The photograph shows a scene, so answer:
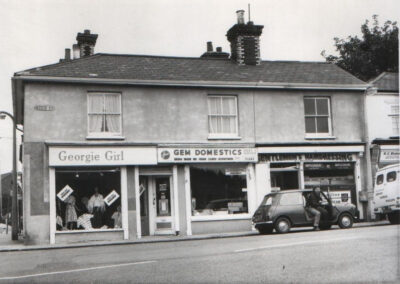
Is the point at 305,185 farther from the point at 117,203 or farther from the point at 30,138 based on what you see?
the point at 30,138

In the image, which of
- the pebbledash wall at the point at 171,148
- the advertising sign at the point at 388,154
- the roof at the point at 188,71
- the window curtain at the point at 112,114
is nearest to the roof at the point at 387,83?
the roof at the point at 188,71

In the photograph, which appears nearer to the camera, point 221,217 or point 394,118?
point 221,217

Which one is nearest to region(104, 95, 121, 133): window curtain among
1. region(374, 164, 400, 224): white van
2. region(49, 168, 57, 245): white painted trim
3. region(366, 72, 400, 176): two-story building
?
region(49, 168, 57, 245): white painted trim

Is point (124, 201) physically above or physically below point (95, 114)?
below

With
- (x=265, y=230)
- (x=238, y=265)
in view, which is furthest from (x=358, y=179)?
(x=238, y=265)

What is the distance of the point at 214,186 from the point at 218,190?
0.74 feet

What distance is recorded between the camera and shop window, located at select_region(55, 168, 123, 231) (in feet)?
64.3

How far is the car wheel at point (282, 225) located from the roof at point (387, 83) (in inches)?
364

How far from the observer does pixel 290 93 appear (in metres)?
22.7

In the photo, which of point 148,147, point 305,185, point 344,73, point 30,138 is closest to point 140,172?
point 148,147

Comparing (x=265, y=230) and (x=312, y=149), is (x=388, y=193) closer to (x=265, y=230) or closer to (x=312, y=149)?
(x=312, y=149)

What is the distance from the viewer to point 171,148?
68.1ft

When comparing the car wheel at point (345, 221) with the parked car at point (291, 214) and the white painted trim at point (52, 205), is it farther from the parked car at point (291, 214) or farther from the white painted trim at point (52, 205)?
the white painted trim at point (52, 205)

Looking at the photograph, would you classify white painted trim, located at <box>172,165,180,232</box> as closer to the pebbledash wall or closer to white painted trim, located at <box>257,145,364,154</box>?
the pebbledash wall
